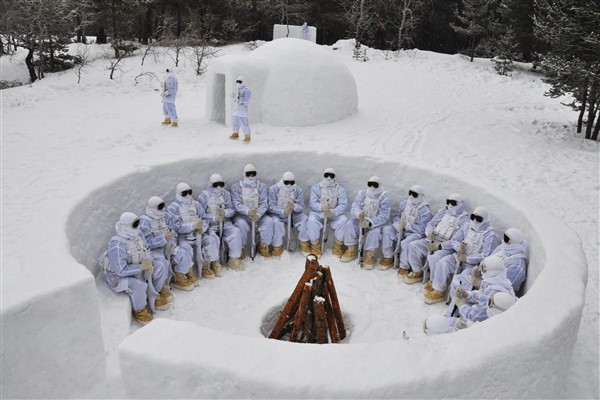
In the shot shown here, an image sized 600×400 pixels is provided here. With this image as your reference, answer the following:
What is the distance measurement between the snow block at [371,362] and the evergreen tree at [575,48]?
8.22m

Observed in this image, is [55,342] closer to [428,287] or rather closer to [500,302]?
[500,302]

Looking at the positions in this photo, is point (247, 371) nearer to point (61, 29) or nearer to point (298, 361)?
point (298, 361)

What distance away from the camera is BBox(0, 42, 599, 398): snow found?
2.94m

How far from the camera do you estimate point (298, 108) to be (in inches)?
448

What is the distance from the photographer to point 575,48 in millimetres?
10562

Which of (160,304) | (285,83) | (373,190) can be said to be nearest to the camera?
(160,304)

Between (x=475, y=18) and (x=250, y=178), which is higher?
(x=475, y=18)

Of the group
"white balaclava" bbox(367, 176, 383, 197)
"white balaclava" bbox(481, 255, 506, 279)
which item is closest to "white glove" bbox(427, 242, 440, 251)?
"white balaclava" bbox(367, 176, 383, 197)

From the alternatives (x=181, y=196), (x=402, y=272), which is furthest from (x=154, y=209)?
(x=402, y=272)

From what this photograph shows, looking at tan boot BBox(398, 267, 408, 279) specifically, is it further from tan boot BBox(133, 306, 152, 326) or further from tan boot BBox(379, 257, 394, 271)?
tan boot BBox(133, 306, 152, 326)

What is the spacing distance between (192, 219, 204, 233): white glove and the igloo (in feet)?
19.2

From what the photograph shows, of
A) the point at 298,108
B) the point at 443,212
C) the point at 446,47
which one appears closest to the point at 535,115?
the point at 298,108

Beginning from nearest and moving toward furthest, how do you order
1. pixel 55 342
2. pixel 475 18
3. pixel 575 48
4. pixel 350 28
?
pixel 55 342 < pixel 575 48 < pixel 475 18 < pixel 350 28

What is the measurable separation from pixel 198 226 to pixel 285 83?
630 centimetres
